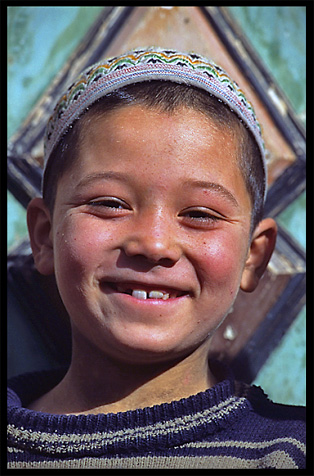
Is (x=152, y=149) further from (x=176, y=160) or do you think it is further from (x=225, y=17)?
(x=225, y=17)

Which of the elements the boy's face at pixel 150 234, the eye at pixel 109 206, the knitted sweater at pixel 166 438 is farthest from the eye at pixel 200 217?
the knitted sweater at pixel 166 438

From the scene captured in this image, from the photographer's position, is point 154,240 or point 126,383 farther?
point 126,383

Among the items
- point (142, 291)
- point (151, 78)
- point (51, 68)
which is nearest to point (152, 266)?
point (142, 291)

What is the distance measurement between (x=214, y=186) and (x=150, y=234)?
0.19 metres

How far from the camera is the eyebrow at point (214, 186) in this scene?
4.22 ft

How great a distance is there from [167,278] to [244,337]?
647 mm

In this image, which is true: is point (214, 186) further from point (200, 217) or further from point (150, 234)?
point (150, 234)

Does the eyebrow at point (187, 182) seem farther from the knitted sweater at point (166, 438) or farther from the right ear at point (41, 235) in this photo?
the knitted sweater at point (166, 438)

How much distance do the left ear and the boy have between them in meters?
0.10

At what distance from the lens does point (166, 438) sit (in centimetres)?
129

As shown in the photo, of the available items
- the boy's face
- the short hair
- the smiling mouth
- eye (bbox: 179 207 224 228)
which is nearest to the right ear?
the short hair

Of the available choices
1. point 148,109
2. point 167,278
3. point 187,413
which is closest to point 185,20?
point 148,109

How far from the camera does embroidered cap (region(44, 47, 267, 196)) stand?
138cm

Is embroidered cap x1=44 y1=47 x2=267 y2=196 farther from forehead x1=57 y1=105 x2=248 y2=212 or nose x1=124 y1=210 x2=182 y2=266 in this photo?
nose x1=124 y1=210 x2=182 y2=266
